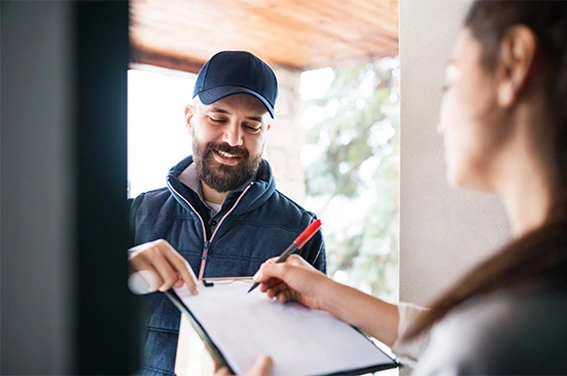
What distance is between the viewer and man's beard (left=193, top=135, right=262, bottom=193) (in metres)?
1.32

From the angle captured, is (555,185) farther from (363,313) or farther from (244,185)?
(244,185)

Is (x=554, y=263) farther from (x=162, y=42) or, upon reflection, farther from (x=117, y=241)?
(x=162, y=42)

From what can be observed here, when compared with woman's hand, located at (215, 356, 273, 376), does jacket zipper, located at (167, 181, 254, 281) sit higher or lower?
higher

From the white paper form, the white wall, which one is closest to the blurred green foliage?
the white wall

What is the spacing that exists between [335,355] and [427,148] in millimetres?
556

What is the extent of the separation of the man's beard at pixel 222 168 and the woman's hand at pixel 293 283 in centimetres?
54

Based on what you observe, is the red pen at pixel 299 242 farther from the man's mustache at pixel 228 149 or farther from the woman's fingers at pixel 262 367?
the man's mustache at pixel 228 149

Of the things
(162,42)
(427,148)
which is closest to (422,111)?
(427,148)

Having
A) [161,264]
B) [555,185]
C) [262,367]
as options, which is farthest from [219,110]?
[555,185]

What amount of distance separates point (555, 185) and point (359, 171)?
4003 millimetres

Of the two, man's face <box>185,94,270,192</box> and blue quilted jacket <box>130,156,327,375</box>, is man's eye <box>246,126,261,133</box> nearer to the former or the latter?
man's face <box>185,94,270,192</box>

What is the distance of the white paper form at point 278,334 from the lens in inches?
24.3

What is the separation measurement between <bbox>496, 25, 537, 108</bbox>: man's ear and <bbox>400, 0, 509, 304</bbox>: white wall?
0.55m

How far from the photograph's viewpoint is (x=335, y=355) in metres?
0.67
